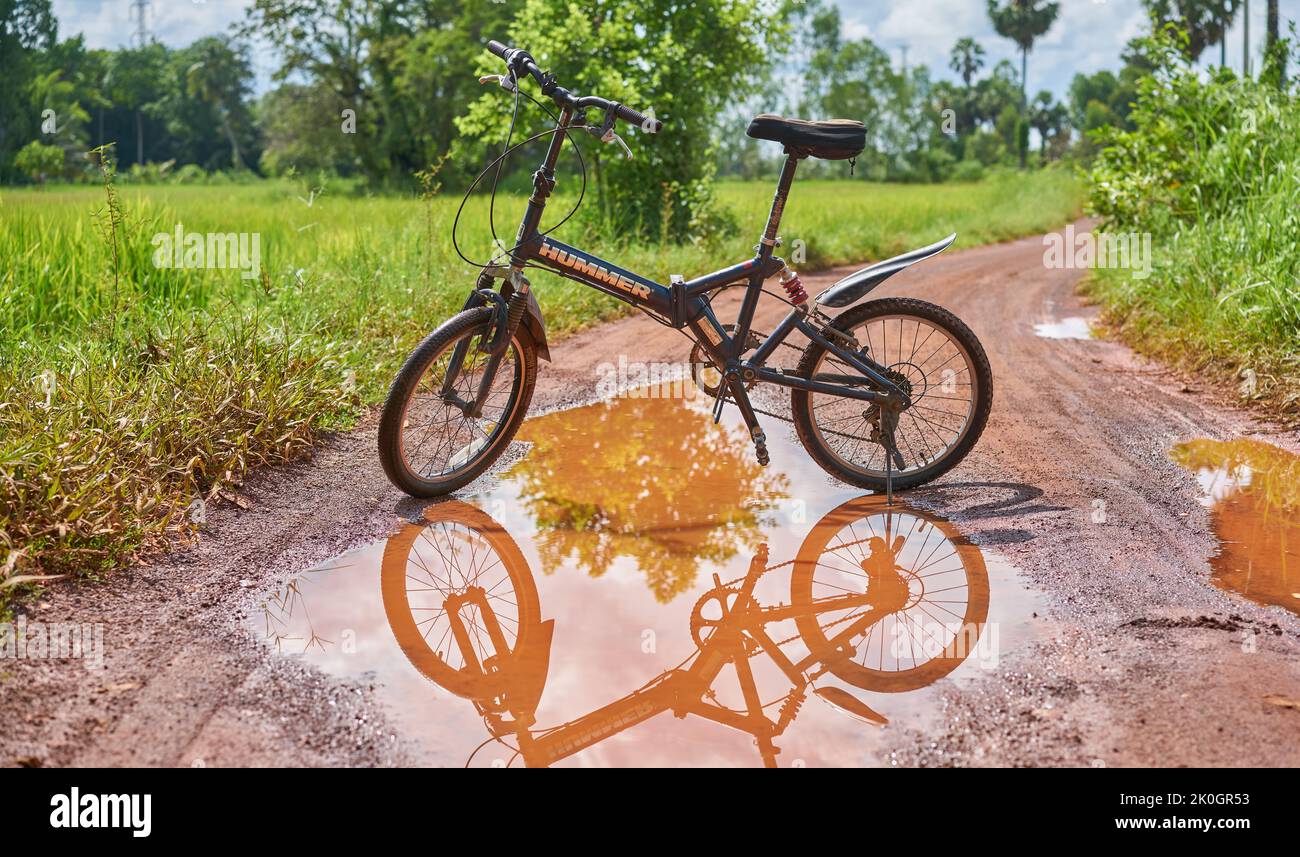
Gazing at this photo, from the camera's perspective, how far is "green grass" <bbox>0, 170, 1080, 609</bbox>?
3721 millimetres

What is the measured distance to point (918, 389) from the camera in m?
4.66

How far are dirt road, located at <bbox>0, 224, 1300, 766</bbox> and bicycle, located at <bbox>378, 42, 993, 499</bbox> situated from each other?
266mm

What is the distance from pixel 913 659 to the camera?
3.05 meters

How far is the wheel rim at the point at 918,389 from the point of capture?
458 centimetres

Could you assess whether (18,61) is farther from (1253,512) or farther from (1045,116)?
(1045,116)

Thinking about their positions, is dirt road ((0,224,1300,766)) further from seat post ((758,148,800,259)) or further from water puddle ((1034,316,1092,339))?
water puddle ((1034,316,1092,339))

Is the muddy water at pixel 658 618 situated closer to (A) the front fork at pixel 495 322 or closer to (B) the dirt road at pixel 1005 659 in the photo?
(B) the dirt road at pixel 1005 659

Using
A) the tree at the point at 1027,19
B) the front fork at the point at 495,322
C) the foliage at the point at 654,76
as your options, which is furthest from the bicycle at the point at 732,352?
the tree at the point at 1027,19

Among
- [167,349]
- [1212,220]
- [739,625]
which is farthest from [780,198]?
[1212,220]

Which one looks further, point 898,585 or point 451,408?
point 451,408

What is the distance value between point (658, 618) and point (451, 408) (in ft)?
5.14

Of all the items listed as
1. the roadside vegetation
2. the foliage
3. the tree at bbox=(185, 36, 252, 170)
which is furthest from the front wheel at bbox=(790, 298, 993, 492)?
the tree at bbox=(185, 36, 252, 170)
